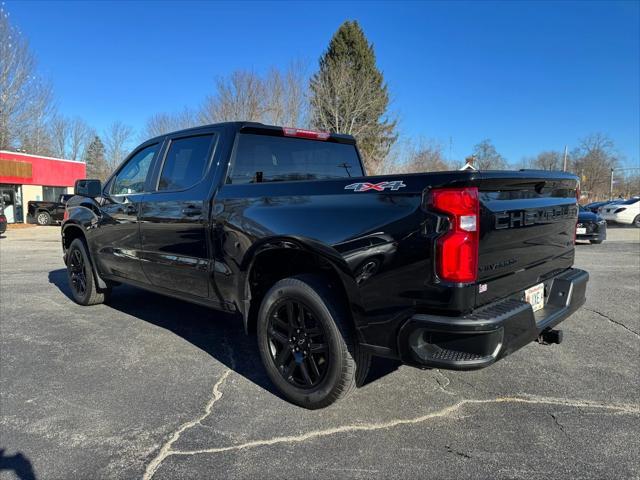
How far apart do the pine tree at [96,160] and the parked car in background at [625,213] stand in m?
62.2

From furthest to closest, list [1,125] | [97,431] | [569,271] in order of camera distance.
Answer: [1,125] < [569,271] < [97,431]

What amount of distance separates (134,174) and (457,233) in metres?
3.75

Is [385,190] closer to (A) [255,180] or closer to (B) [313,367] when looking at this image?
(B) [313,367]

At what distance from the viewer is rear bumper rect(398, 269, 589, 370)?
7.95 ft

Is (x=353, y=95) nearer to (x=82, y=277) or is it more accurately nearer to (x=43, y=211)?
(x=43, y=211)

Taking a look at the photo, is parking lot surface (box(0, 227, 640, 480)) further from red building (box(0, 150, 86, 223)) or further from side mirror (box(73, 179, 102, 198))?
red building (box(0, 150, 86, 223))

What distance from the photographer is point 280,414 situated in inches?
122

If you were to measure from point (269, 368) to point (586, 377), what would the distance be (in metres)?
2.45

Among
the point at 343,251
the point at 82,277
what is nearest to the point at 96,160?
the point at 82,277

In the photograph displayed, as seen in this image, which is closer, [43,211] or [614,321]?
[614,321]

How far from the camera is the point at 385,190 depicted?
2625mm

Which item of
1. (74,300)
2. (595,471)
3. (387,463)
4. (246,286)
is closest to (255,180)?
(246,286)

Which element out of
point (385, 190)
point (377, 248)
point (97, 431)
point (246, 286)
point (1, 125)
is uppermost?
point (1, 125)

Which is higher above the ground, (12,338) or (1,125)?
(1,125)
